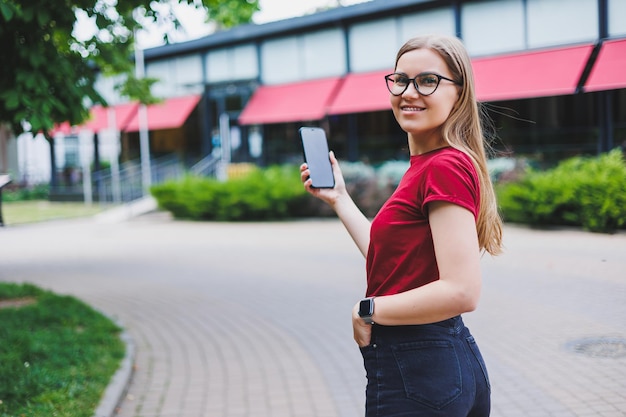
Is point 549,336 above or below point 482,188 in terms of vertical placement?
below

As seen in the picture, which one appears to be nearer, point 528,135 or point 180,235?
point 180,235

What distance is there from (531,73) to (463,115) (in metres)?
19.2

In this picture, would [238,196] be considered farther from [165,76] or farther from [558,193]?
[165,76]

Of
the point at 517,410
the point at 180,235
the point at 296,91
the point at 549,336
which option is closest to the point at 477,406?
the point at 517,410

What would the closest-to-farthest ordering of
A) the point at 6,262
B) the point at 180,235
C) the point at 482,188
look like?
the point at 482,188, the point at 6,262, the point at 180,235

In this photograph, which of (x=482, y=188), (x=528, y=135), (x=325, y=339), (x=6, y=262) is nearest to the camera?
(x=482, y=188)

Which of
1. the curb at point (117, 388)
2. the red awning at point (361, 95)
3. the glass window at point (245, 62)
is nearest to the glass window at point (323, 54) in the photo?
the red awning at point (361, 95)

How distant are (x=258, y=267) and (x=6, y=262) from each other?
565 centimetres

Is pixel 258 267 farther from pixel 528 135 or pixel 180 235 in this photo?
pixel 528 135

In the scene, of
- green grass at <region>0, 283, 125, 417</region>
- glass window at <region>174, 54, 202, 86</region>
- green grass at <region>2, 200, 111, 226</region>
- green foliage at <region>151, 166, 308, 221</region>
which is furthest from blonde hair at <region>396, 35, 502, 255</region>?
glass window at <region>174, 54, 202, 86</region>

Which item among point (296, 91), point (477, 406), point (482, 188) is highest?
point (296, 91)

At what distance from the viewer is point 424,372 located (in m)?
1.95

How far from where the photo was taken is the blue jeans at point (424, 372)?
1.94m

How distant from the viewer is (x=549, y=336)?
4.97 m
